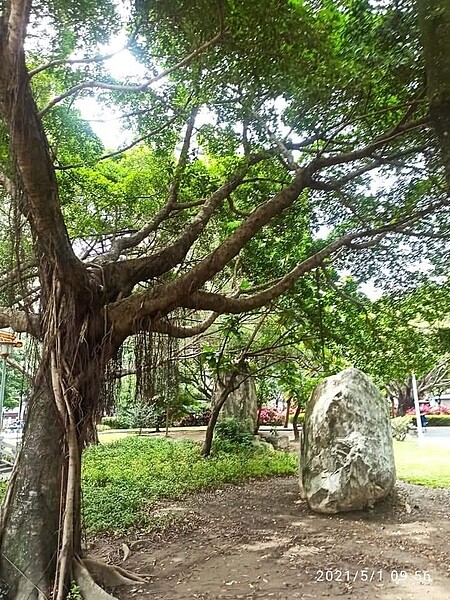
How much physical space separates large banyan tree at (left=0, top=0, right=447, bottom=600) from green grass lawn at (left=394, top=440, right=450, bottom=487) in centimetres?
421

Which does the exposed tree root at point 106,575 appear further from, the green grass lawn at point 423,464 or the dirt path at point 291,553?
the green grass lawn at point 423,464

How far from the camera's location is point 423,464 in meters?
9.87

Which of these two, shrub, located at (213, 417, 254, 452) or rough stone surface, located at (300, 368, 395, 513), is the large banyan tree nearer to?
rough stone surface, located at (300, 368, 395, 513)

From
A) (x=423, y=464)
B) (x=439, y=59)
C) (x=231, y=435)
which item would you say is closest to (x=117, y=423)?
(x=231, y=435)

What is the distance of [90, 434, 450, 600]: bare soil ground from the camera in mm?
3506

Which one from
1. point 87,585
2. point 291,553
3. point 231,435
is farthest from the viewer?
point 231,435

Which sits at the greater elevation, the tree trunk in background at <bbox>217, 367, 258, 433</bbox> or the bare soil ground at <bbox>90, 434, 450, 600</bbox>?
the tree trunk in background at <bbox>217, 367, 258, 433</bbox>

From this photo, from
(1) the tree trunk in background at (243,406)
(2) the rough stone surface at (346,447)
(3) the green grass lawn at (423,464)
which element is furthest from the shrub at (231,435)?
(2) the rough stone surface at (346,447)

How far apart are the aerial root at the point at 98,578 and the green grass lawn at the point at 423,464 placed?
224 inches

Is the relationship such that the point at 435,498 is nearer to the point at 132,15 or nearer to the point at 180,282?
the point at 180,282

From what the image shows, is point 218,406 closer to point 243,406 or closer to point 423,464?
point 243,406

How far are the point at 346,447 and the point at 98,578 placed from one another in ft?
11.2

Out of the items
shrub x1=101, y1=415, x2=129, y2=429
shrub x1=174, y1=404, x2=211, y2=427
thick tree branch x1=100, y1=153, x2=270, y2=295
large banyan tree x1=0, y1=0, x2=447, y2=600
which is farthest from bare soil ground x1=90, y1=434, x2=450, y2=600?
shrub x1=101, y1=415, x2=129, y2=429

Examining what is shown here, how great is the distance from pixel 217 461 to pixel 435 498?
405 centimetres
